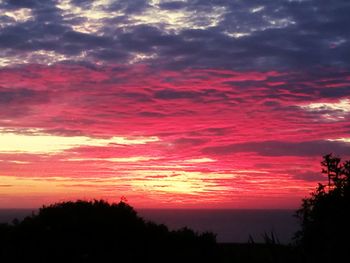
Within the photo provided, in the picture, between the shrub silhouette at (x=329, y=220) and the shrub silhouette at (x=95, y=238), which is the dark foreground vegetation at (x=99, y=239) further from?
the shrub silhouette at (x=329, y=220)

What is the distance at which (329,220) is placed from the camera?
1134 cm

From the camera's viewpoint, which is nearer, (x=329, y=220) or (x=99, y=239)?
(x=329, y=220)

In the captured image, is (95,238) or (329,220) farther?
(95,238)

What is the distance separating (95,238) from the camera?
75.2 ft

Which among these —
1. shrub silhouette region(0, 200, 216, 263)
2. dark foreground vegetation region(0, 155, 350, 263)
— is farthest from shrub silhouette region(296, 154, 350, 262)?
shrub silhouette region(0, 200, 216, 263)

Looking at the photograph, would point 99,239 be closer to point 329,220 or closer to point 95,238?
point 95,238

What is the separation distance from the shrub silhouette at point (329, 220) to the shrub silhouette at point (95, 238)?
425 inches

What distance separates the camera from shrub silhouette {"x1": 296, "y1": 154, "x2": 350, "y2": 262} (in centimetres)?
1023

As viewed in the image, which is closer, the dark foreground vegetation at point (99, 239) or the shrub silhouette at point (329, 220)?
the shrub silhouette at point (329, 220)

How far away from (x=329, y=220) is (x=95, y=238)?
539 inches

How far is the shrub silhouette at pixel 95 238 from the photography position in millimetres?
21812

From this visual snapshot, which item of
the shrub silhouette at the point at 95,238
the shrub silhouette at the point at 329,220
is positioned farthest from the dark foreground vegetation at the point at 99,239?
the shrub silhouette at the point at 329,220

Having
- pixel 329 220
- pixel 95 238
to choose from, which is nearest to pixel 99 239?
pixel 95 238

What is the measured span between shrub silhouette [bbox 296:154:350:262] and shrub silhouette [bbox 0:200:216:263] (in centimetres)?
1080
